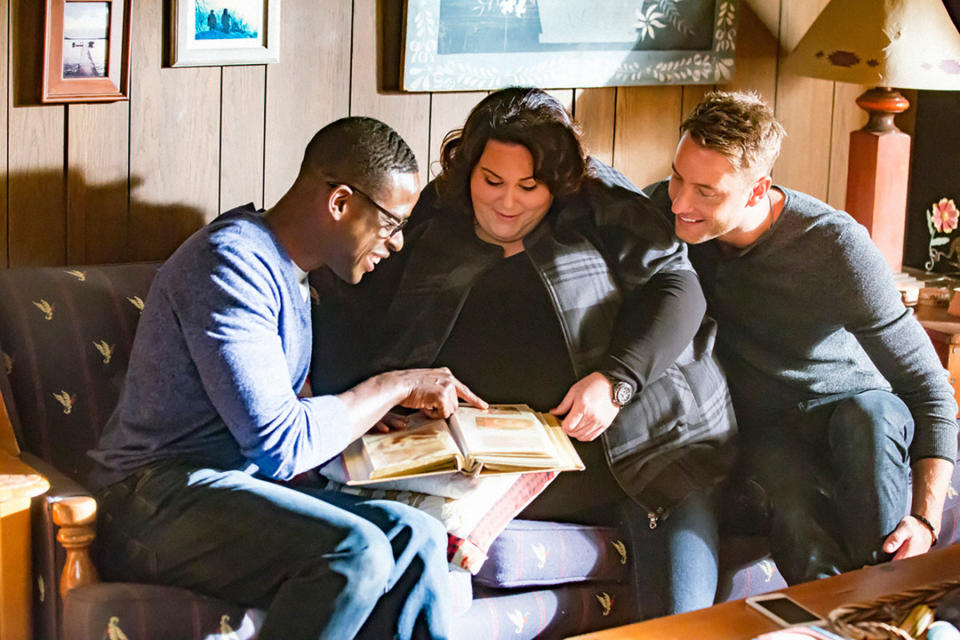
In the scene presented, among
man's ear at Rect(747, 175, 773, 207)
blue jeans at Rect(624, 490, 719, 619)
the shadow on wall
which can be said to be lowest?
blue jeans at Rect(624, 490, 719, 619)

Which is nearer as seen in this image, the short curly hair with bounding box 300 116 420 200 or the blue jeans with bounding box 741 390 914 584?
the short curly hair with bounding box 300 116 420 200

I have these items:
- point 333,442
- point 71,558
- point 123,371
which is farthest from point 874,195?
point 71,558

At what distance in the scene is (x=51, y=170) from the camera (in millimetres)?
2021

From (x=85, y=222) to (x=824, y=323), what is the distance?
1408mm

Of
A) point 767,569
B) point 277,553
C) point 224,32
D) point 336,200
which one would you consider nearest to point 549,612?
point 767,569

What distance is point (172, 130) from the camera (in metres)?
2.12

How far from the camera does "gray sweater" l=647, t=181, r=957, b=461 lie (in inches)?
84.4

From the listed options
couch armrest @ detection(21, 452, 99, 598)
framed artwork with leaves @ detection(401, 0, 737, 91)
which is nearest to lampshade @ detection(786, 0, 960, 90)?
framed artwork with leaves @ detection(401, 0, 737, 91)

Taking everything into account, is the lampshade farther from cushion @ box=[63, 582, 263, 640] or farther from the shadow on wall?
cushion @ box=[63, 582, 263, 640]

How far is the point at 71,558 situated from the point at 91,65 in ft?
2.93

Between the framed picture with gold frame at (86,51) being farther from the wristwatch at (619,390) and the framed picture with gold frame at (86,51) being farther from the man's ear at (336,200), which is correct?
the wristwatch at (619,390)

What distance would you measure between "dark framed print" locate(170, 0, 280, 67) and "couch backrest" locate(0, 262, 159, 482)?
1.52 feet

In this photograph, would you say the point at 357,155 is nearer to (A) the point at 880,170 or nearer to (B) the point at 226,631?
(B) the point at 226,631

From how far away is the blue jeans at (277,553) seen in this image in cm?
157
